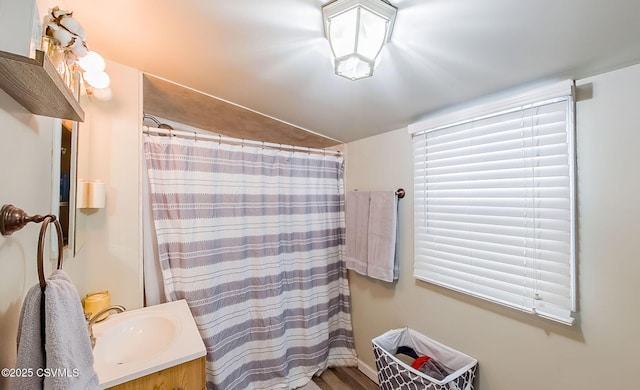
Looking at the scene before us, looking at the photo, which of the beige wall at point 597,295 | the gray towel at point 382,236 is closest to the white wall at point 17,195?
the gray towel at point 382,236

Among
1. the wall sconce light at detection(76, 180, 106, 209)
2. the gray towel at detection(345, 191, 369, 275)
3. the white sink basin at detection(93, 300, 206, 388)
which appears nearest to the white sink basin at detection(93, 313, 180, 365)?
the white sink basin at detection(93, 300, 206, 388)

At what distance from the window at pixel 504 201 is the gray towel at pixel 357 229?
0.45 meters

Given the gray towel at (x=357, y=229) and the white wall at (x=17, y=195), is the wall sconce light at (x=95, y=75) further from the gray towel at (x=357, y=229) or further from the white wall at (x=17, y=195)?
the gray towel at (x=357, y=229)

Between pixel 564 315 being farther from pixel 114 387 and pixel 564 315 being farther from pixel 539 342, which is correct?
pixel 114 387

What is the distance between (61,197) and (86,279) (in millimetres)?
642

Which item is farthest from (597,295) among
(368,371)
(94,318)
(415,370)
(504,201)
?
(94,318)

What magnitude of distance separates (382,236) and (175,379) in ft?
4.68

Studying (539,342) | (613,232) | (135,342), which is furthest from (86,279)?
(613,232)

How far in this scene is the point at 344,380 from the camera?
209 cm

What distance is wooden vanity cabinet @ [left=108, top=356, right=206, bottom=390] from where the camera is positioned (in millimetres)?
960

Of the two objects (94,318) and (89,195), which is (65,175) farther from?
(94,318)

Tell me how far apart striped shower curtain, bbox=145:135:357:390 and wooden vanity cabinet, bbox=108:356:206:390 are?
583mm

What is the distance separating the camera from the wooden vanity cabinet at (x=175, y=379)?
3.15ft

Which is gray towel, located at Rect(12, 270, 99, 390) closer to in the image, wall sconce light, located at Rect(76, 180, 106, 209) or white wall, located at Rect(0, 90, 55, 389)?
white wall, located at Rect(0, 90, 55, 389)
